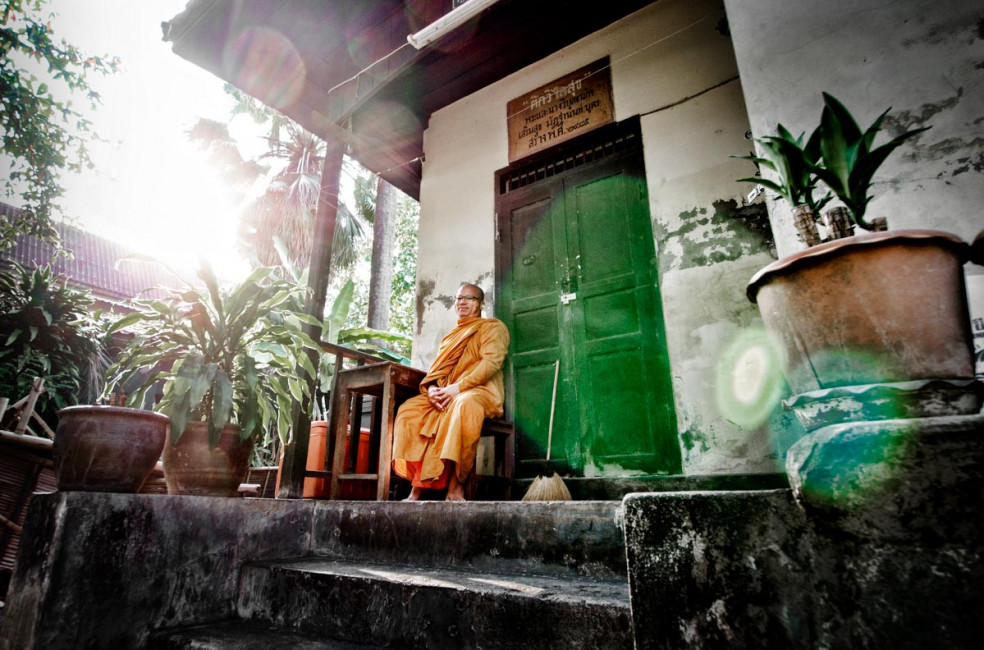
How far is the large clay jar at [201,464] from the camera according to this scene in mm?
2330

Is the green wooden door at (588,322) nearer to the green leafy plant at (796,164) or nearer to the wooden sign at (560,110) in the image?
the wooden sign at (560,110)

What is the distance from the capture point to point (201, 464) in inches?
92.4

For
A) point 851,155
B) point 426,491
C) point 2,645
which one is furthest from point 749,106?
point 2,645

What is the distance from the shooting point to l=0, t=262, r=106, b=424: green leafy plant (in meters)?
6.81

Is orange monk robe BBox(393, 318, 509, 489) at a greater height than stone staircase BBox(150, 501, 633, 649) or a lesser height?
greater

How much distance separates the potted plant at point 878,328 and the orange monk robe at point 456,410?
212 centimetres

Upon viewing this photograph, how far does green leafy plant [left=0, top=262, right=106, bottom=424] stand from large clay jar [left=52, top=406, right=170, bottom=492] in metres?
6.61

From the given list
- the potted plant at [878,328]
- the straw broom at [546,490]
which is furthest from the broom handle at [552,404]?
the potted plant at [878,328]

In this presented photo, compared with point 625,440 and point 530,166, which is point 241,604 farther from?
point 530,166

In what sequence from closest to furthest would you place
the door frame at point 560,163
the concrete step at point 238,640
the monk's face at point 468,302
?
1. the concrete step at point 238,640
2. the monk's face at point 468,302
3. the door frame at point 560,163

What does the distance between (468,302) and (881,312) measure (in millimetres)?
3090

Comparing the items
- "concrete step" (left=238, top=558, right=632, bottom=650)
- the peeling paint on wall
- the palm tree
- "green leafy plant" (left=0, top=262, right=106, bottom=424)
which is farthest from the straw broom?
the palm tree

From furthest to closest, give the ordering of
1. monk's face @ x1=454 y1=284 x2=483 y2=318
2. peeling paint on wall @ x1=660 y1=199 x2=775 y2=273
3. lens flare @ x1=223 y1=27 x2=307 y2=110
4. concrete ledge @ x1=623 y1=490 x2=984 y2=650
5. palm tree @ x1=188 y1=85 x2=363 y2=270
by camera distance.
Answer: palm tree @ x1=188 y1=85 x2=363 y2=270 → lens flare @ x1=223 y1=27 x2=307 y2=110 → monk's face @ x1=454 y1=284 x2=483 y2=318 → peeling paint on wall @ x1=660 y1=199 x2=775 y2=273 → concrete ledge @ x1=623 y1=490 x2=984 y2=650

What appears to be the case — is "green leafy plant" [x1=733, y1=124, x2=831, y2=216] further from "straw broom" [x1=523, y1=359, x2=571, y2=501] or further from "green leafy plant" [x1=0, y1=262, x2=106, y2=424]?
"green leafy plant" [x1=0, y1=262, x2=106, y2=424]
